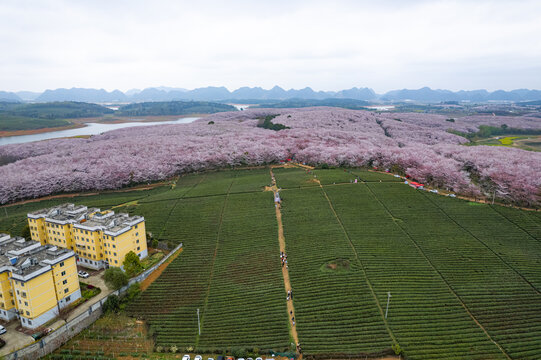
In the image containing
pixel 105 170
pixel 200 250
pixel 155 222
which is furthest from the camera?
pixel 105 170

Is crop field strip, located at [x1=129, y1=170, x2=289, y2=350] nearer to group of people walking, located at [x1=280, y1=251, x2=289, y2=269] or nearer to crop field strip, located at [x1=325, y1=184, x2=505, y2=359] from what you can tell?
group of people walking, located at [x1=280, y1=251, x2=289, y2=269]

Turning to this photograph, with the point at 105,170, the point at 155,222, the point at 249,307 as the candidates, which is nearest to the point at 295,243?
the point at 249,307

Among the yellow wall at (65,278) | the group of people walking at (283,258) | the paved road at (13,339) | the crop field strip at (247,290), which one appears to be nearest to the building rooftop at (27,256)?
the yellow wall at (65,278)

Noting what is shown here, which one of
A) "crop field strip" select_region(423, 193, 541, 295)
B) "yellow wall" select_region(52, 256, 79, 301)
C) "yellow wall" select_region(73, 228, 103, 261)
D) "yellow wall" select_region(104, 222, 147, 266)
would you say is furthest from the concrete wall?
"crop field strip" select_region(423, 193, 541, 295)

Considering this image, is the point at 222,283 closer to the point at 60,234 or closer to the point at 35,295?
the point at 35,295

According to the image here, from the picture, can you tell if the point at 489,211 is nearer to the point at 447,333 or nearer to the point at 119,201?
the point at 447,333

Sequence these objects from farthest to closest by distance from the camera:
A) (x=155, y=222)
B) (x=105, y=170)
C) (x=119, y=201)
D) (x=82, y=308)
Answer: (x=105, y=170) → (x=119, y=201) → (x=155, y=222) → (x=82, y=308)
